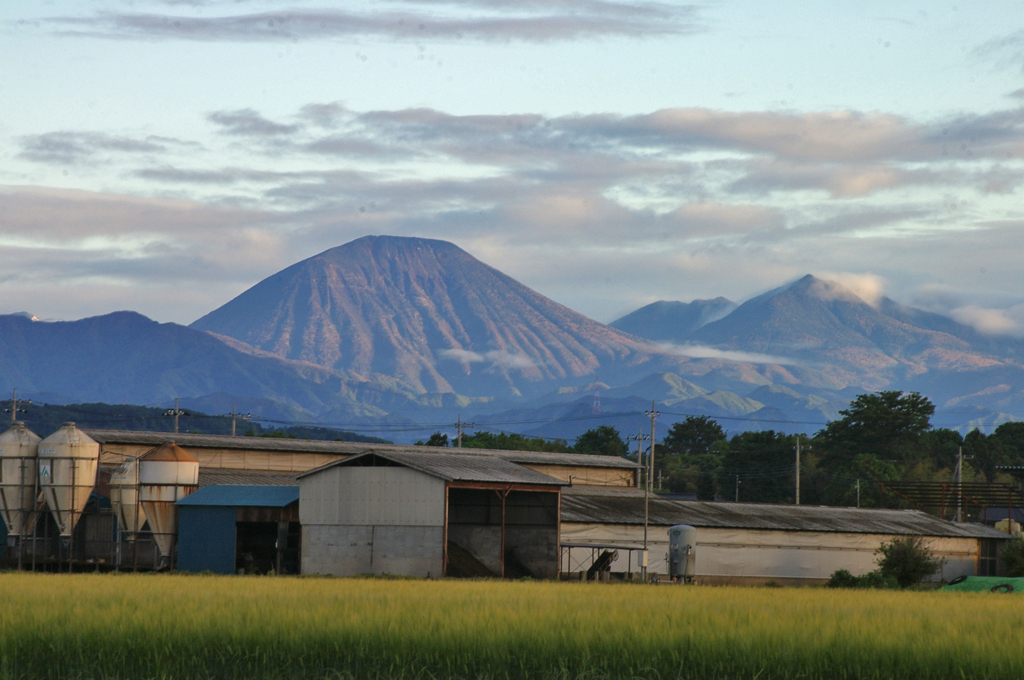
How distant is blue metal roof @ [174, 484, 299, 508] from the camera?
60.2m

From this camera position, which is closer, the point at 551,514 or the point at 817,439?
the point at 551,514

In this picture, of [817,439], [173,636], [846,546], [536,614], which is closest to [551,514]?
[846,546]

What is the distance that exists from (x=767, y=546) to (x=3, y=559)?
1688 inches

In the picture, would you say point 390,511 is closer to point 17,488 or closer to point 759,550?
point 17,488

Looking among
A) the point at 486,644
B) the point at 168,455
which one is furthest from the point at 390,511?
the point at 486,644

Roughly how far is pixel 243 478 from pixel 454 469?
1925 centimetres

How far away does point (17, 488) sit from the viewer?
212 feet

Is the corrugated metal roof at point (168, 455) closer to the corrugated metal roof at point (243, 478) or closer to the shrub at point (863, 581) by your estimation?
the corrugated metal roof at point (243, 478)

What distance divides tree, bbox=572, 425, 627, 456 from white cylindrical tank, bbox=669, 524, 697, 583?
11139 centimetres

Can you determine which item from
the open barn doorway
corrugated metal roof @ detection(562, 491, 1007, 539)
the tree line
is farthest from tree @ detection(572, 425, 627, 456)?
the open barn doorway

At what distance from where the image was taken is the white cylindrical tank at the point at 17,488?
64500 millimetres

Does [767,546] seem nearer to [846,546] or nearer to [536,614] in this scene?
[846,546]

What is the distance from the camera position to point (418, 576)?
55062 millimetres

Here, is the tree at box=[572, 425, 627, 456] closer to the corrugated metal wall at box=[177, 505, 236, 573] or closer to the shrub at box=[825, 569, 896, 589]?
the shrub at box=[825, 569, 896, 589]
